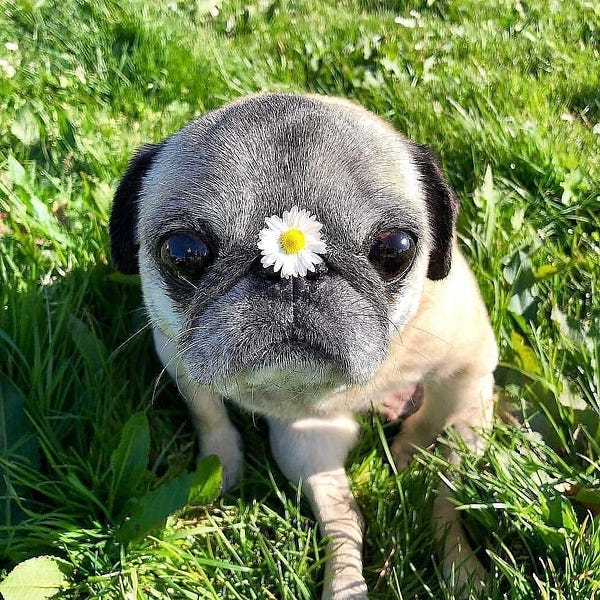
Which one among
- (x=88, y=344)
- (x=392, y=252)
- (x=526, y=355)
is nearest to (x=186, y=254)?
(x=392, y=252)

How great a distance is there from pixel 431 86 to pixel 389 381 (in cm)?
218

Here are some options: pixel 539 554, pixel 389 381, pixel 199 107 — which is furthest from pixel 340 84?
pixel 539 554

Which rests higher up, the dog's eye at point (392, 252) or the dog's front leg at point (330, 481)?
the dog's eye at point (392, 252)

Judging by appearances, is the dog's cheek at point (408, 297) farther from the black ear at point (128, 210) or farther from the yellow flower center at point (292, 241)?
the black ear at point (128, 210)

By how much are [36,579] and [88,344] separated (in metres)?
0.82

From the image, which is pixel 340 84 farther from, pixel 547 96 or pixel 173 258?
pixel 173 258

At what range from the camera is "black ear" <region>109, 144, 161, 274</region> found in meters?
1.99

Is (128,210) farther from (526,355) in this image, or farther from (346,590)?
(526,355)

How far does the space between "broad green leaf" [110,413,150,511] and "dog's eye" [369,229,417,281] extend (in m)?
0.97

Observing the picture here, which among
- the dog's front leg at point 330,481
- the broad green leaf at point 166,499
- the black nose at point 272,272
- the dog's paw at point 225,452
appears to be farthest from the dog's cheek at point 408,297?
the dog's paw at point 225,452

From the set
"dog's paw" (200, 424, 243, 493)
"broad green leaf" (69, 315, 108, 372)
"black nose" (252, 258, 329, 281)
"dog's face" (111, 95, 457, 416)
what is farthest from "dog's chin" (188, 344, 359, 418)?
"broad green leaf" (69, 315, 108, 372)

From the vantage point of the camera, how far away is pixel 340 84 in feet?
12.5

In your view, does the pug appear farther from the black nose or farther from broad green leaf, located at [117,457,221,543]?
broad green leaf, located at [117,457,221,543]

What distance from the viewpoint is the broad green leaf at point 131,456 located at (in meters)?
2.10
